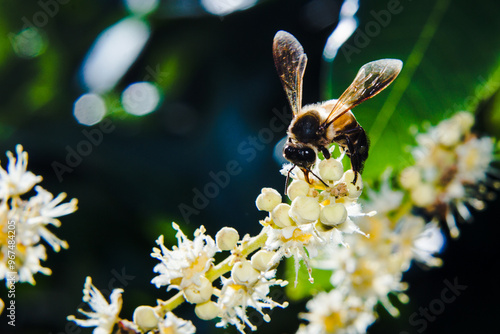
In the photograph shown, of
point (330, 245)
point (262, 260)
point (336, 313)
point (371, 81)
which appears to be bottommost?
point (336, 313)

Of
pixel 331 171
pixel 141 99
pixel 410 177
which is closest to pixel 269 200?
pixel 331 171

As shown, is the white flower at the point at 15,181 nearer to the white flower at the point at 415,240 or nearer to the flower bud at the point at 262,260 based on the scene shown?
the flower bud at the point at 262,260

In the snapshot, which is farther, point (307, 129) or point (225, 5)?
point (225, 5)

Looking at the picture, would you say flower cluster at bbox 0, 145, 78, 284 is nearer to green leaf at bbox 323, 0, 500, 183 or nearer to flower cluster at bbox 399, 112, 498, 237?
green leaf at bbox 323, 0, 500, 183

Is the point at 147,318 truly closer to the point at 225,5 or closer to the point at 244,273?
the point at 244,273

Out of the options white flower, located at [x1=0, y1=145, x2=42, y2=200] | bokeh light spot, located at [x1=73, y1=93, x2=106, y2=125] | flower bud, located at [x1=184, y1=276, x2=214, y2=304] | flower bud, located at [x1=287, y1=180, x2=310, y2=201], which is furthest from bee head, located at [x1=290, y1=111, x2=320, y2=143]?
bokeh light spot, located at [x1=73, y1=93, x2=106, y2=125]

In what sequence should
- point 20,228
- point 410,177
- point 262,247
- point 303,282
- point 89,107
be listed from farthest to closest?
point 89,107 → point 410,177 → point 303,282 → point 20,228 → point 262,247

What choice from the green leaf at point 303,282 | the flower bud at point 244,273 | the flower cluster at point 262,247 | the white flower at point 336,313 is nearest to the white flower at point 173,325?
the flower cluster at point 262,247

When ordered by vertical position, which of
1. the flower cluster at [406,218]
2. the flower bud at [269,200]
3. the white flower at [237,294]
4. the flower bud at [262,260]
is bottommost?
the flower cluster at [406,218]

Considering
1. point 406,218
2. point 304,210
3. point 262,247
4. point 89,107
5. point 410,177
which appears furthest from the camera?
point 89,107
